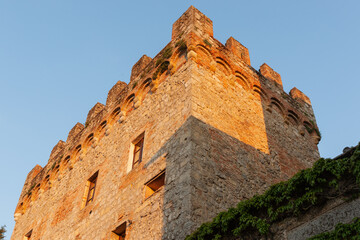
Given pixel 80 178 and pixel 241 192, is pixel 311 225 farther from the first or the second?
pixel 80 178

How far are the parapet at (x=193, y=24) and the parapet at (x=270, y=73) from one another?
8.59 ft

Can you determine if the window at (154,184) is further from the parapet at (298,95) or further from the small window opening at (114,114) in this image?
the parapet at (298,95)

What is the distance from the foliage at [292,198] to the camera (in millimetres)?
4367

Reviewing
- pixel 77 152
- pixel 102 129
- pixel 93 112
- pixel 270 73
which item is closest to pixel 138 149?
pixel 102 129

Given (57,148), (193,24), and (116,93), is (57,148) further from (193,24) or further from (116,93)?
(193,24)

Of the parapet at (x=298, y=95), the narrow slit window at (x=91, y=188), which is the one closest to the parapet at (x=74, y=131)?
the narrow slit window at (x=91, y=188)

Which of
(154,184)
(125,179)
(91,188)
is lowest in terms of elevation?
(154,184)

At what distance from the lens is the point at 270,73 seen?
492 inches

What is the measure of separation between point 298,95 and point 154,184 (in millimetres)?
7000

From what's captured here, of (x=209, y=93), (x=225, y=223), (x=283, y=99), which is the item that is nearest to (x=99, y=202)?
(x=209, y=93)

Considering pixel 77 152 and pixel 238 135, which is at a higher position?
pixel 77 152

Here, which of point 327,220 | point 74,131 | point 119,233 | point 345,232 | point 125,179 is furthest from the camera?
point 74,131

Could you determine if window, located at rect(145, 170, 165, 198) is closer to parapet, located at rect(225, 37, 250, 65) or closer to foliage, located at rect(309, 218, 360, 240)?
foliage, located at rect(309, 218, 360, 240)

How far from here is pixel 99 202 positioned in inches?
389
